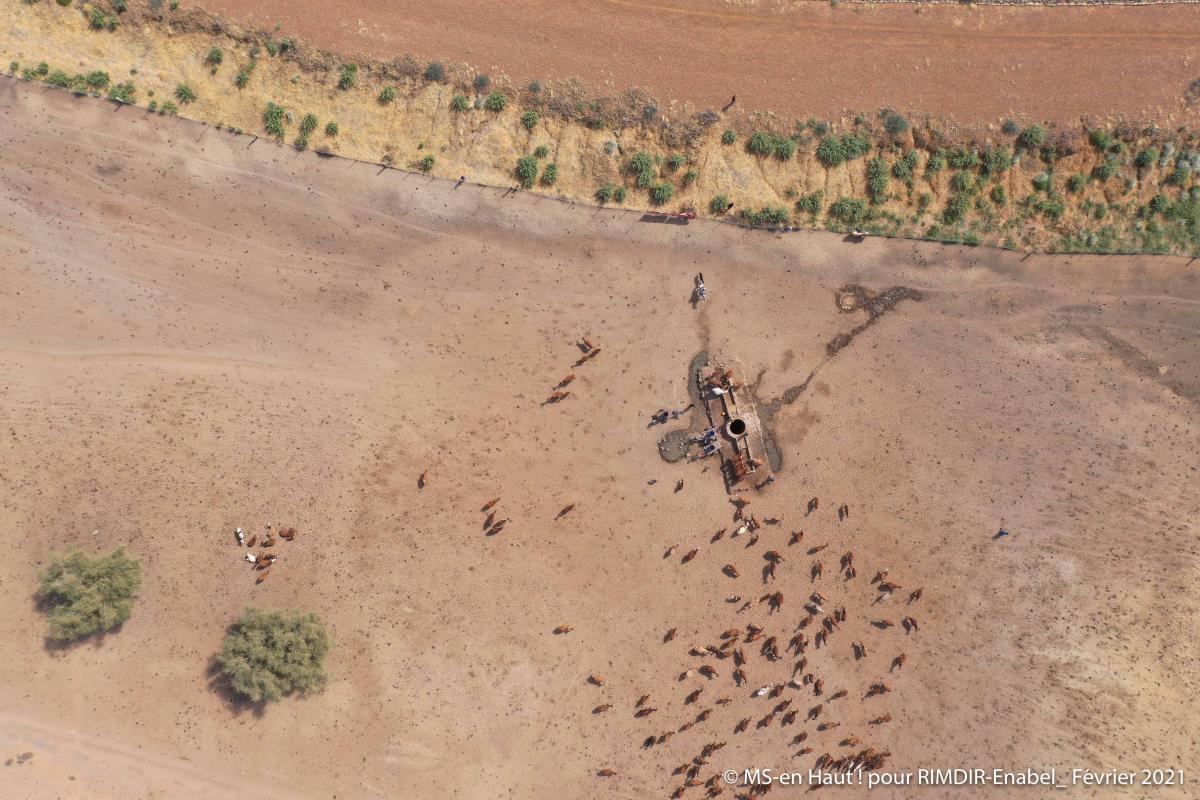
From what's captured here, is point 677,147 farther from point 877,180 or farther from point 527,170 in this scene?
point 877,180

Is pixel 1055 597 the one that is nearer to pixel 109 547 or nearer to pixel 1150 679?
pixel 1150 679

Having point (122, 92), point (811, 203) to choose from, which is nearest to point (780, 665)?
point (811, 203)

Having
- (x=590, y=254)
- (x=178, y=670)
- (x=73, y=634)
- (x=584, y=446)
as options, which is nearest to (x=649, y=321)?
(x=590, y=254)

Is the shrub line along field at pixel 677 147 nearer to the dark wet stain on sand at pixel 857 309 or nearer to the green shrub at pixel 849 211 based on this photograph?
the green shrub at pixel 849 211

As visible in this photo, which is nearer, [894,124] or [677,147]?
[894,124]

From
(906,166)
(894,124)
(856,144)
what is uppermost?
(894,124)

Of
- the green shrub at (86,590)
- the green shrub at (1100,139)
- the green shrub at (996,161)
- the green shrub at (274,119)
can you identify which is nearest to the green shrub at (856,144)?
the green shrub at (996,161)
